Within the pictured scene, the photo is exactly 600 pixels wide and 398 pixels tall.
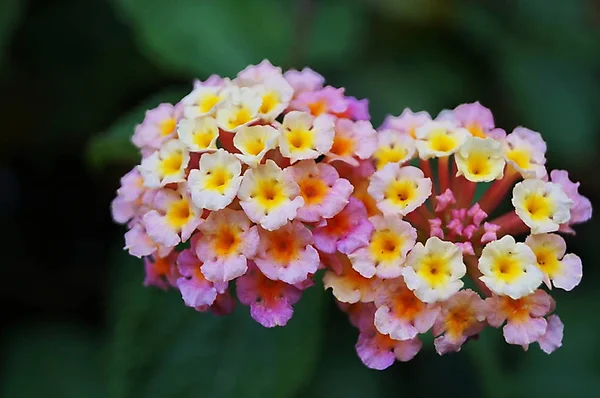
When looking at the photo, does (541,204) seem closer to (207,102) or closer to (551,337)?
(551,337)

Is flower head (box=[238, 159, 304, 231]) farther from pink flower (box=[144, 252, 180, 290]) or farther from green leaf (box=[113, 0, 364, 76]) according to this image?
green leaf (box=[113, 0, 364, 76])

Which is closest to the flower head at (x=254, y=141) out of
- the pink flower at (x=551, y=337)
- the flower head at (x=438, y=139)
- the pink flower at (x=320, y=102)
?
the pink flower at (x=320, y=102)

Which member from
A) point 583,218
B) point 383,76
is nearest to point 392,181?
point 583,218

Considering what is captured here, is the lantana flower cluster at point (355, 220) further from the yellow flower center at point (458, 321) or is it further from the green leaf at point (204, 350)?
the green leaf at point (204, 350)

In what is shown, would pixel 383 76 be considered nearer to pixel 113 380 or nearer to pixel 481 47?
pixel 481 47

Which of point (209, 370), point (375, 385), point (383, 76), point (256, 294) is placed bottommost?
point (375, 385)
